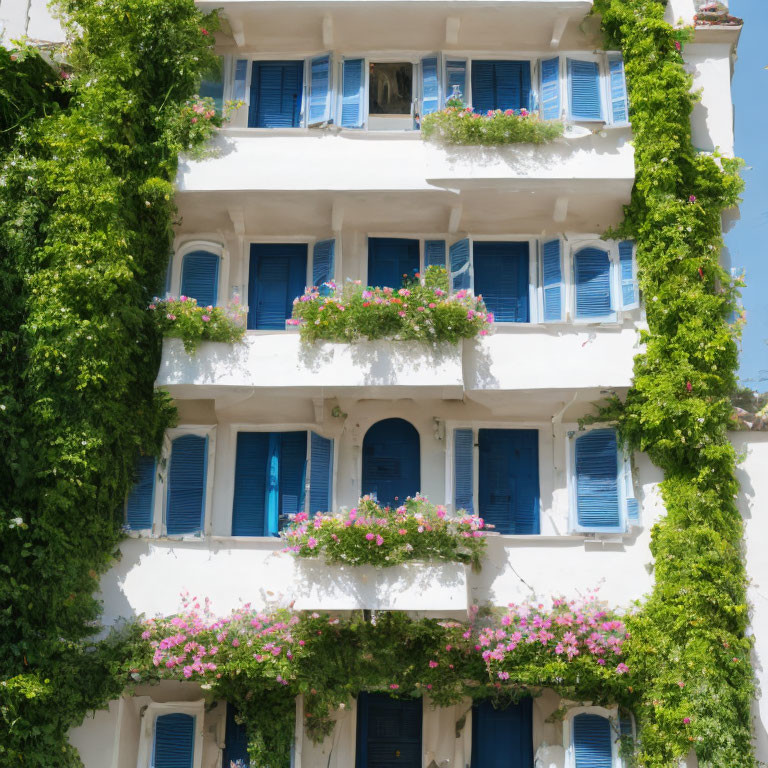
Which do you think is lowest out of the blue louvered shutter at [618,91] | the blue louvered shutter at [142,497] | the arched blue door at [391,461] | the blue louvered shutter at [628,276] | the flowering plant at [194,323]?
the blue louvered shutter at [142,497]

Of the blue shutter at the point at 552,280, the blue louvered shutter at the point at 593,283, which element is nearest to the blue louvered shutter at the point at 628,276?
the blue louvered shutter at the point at 593,283

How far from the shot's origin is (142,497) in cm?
1493

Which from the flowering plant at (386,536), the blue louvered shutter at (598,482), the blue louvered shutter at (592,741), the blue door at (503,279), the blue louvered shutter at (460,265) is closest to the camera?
the flowering plant at (386,536)

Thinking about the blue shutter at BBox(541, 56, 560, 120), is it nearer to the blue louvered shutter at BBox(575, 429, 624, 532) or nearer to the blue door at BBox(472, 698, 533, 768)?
the blue louvered shutter at BBox(575, 429, 624, 532)

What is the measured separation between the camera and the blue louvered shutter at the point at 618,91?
52.4 feet

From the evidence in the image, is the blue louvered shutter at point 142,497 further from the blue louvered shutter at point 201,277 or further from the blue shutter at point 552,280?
the blue shutter at point 552,280

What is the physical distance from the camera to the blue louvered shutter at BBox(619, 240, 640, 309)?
1538 centimetres

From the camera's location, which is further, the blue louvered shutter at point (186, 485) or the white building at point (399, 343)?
the blue louvered shutter at point (186, 485)

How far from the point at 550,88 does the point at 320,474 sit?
22.1 ft

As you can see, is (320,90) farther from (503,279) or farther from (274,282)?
(503,279)

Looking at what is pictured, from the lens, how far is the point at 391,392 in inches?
585

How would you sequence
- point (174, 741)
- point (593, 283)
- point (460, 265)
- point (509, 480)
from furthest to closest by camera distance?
point (460, 265)
point (593, 283)
point (509, 480)
point (174, 741)

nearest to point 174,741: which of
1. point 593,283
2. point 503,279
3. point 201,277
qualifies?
point 201,277

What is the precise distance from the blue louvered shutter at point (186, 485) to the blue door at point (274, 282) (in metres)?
2.00
